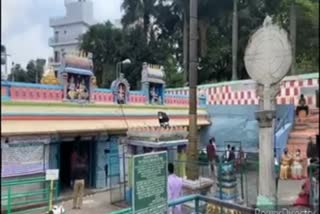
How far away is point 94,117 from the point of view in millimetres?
12367

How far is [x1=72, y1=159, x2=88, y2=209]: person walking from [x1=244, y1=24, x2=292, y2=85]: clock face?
6.45 m

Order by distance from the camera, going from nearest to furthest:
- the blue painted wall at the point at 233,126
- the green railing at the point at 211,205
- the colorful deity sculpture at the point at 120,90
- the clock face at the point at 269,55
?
the clock face at the point at 269,55 < the green railing at the point at 211,205 < the colorful deity sculpture at the point at 120,90 < the blue painted wall at the point at 233,126

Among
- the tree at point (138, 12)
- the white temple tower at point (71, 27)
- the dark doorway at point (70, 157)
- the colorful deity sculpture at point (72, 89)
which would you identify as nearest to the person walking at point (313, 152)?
the colorful deity sculpture at point (72, 89)

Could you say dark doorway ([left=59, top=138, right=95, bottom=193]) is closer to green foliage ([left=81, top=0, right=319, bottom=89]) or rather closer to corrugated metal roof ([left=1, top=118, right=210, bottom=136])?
corrugated metal roof ([left=1, top=118, right=210, bottom=136])

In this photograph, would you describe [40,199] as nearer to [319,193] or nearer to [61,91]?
[61,91]

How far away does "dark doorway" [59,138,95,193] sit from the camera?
1239 cm

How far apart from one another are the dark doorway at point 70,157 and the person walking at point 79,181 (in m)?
0.28

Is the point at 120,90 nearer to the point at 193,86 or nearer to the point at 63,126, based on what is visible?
the point at 63,126

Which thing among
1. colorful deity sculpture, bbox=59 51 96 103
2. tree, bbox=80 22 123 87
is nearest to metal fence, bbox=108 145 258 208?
colorful deity sculpture, bbox=59 51 96 103

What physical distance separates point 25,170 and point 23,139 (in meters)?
0.78

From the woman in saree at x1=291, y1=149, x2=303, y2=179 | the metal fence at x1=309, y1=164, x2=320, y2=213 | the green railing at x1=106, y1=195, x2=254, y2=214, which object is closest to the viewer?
the metal fence at x1=309, y1=164, x2=320, y2=213

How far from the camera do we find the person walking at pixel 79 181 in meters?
9.98

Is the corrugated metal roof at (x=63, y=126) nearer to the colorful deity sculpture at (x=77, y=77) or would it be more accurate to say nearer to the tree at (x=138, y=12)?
the colorful deity sculpture at (x=77, y=77)

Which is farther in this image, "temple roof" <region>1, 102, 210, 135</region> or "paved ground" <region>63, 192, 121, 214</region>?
"temple roof" <region>1, 102, 210, 135</region>
